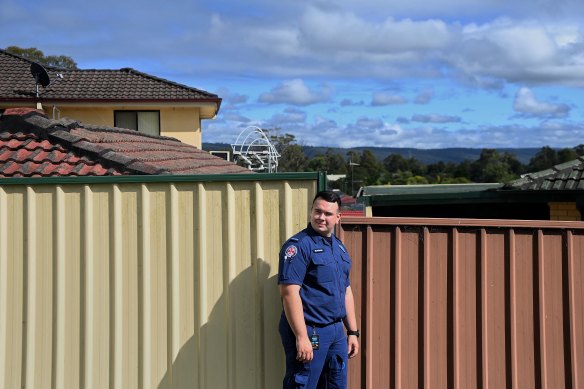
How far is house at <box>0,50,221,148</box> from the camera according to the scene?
21.1 meters

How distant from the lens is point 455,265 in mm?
5125

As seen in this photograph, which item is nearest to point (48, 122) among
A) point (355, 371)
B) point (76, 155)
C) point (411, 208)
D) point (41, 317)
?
point (76, 155)

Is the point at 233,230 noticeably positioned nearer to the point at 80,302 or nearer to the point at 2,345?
the point at 80,302

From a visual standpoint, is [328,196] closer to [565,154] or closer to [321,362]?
[321,362]

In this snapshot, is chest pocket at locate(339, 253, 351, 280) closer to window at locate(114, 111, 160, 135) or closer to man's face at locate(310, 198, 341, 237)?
man's face at locate(310, 198, 341, 237)

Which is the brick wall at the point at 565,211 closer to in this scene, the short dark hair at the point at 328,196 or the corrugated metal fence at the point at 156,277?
the corrugated metal fence at the point at 156,277

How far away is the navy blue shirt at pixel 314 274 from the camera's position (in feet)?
14.7

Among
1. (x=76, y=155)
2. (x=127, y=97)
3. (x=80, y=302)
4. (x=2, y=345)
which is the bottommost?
(x=2, y=345)

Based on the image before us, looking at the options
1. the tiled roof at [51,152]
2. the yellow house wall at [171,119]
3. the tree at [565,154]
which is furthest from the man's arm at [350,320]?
the tree at [565,154]

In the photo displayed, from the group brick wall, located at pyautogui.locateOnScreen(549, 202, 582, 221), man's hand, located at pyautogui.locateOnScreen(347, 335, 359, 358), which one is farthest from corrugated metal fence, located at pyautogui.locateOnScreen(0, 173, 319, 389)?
brick wall, located at pyautogui.locateOnScreen(549, 202, 582, 221)

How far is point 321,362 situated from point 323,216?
96 centimetres

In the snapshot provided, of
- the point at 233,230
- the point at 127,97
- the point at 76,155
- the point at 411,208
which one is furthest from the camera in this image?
the point at 127,97

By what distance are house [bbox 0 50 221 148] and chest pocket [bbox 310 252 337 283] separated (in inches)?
683

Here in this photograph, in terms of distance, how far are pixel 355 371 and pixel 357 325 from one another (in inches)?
13.6
